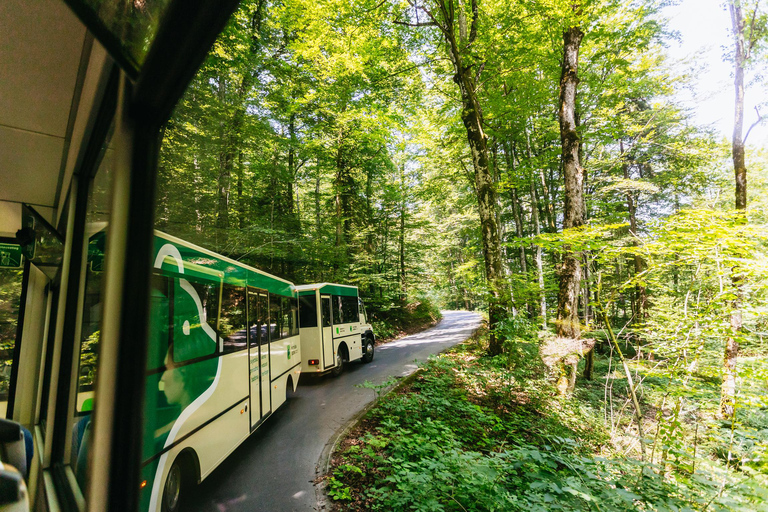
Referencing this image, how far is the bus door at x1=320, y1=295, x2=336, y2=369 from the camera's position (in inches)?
316

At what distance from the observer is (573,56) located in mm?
7441

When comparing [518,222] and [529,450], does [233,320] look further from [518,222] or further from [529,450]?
[518,222]

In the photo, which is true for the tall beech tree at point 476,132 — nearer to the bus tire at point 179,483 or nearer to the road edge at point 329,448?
the road edge at point 329,448

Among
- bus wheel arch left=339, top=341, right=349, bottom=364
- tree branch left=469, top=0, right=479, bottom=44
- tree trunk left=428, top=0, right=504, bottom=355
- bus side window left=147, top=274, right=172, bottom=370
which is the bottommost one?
bus wheel arch left=339, top=341, right=349, bottom=364

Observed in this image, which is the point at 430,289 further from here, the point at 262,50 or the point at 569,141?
the point at 262,50

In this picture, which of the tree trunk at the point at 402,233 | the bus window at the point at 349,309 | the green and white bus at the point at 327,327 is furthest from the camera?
the tree trunk at the point at 402,233

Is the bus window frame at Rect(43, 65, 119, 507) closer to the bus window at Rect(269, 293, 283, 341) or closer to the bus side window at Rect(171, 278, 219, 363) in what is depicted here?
the bus side window at Rect(171, 278, 219, 363)

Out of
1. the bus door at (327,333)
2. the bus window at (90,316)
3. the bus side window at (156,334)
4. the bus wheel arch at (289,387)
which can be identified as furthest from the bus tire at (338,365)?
the bus side window at (156,334)

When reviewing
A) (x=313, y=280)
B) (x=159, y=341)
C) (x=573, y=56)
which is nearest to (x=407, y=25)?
(x=573, y=56)

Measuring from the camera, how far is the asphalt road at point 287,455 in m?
3.46

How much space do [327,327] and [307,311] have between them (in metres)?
0.70

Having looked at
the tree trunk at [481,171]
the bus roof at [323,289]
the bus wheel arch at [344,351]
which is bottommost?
the bus wheel arch at [344,351]

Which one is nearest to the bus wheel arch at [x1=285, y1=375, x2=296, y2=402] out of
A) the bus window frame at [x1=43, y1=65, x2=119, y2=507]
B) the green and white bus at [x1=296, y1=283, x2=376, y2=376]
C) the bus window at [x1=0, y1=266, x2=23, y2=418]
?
the green and white bus at [x1=296, y1=283, x2=376, y2=376]

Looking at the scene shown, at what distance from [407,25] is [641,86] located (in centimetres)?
1018
